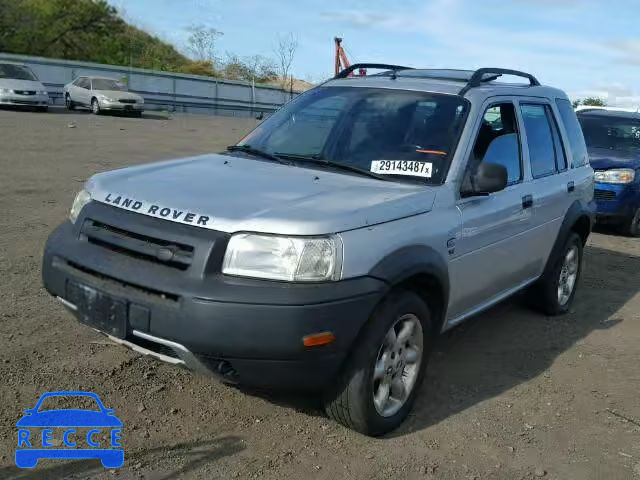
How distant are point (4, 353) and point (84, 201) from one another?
117 centimetres

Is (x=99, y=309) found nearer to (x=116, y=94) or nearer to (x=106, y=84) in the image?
(x=116, y=94)

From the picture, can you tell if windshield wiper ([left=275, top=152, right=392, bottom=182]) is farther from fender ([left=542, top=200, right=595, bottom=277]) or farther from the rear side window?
the rear side window

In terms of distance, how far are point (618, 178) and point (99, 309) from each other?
27.9ft

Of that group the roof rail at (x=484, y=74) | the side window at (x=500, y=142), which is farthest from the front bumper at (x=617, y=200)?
the side window at (x=500, y=142)

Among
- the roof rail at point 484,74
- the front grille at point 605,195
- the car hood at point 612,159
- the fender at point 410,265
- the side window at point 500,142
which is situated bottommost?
the front grille at point 605,195

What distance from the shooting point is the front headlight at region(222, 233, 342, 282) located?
306 centimetres

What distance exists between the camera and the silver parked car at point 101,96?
25.4 metres

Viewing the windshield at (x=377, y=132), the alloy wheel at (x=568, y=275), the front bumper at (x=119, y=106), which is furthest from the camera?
the front bumper at (x=119, y=106)

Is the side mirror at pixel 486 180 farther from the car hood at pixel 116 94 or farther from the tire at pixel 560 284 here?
the car hood at pixel 116 94

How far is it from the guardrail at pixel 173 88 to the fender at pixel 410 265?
26320 millimetres

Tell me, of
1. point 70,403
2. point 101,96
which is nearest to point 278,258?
point 70,403

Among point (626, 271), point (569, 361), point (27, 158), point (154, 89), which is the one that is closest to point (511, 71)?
point (569, 361)

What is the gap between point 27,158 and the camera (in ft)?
41.0

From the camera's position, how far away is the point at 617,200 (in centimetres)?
971
